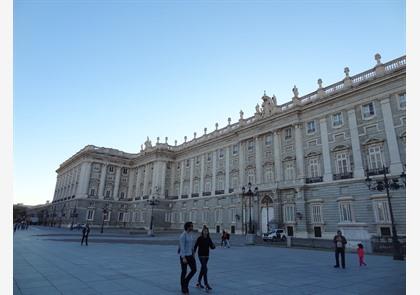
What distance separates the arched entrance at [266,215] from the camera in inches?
1329

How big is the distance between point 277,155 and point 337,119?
852 cm

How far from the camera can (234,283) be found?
27.1ft

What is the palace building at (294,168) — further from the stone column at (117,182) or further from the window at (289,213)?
the stone column at (117,182)

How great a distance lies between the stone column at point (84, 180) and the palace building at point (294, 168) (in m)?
0.19

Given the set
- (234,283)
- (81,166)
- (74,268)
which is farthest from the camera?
(81,166)

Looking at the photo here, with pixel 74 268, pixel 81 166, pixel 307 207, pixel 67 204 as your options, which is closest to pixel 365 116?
pixel 307 207

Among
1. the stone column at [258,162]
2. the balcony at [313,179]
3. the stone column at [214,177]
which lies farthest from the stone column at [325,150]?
the stone column at [214,177]

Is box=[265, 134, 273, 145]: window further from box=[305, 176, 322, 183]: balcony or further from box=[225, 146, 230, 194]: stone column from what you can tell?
box=[225, 146, 230, 194]: stone column

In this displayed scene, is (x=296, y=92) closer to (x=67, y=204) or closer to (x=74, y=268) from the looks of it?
(x=74, y=268)

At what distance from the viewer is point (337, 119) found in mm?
30609

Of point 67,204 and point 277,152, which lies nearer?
point 277,152

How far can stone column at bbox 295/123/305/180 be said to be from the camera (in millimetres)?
32084
